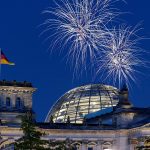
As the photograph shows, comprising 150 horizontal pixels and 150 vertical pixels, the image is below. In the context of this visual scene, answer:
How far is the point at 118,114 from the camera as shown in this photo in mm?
165750

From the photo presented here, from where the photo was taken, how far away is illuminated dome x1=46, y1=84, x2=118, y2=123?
188 m

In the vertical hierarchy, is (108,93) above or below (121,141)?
above

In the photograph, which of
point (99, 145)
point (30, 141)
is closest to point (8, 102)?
point (99, 145)

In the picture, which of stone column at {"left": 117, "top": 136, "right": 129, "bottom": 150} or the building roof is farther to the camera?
the building roof

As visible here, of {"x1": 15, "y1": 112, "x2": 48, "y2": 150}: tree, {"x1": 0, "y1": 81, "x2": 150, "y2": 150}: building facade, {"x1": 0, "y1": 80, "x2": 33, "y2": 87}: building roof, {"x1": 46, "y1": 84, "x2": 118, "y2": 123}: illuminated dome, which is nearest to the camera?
{"x1": 15, "y1": 112, "x2": 48, "y2": 150}: tree

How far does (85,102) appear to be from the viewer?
188625mm

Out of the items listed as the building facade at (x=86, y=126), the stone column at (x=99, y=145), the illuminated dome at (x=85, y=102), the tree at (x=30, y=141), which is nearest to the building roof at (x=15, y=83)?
the building facade at (x=86, y=126)

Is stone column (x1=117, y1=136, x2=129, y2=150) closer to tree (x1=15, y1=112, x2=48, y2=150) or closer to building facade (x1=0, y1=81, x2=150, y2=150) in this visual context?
building facade (x1=0, y1=81, x2=150, y2=150)

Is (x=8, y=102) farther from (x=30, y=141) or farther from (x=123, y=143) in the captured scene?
(x=30, y=141)

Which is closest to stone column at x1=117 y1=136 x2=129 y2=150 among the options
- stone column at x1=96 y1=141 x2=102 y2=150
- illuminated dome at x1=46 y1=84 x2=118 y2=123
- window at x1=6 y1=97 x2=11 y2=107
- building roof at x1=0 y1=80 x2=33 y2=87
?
stone column at x1=96 y1=141 x2=102 y2=150

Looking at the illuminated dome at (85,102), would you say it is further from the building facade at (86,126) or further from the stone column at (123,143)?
the stone column at (123,143)

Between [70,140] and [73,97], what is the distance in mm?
31481

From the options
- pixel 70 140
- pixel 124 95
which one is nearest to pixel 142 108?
pixel 124 95

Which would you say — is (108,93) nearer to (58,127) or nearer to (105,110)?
(105,110)
